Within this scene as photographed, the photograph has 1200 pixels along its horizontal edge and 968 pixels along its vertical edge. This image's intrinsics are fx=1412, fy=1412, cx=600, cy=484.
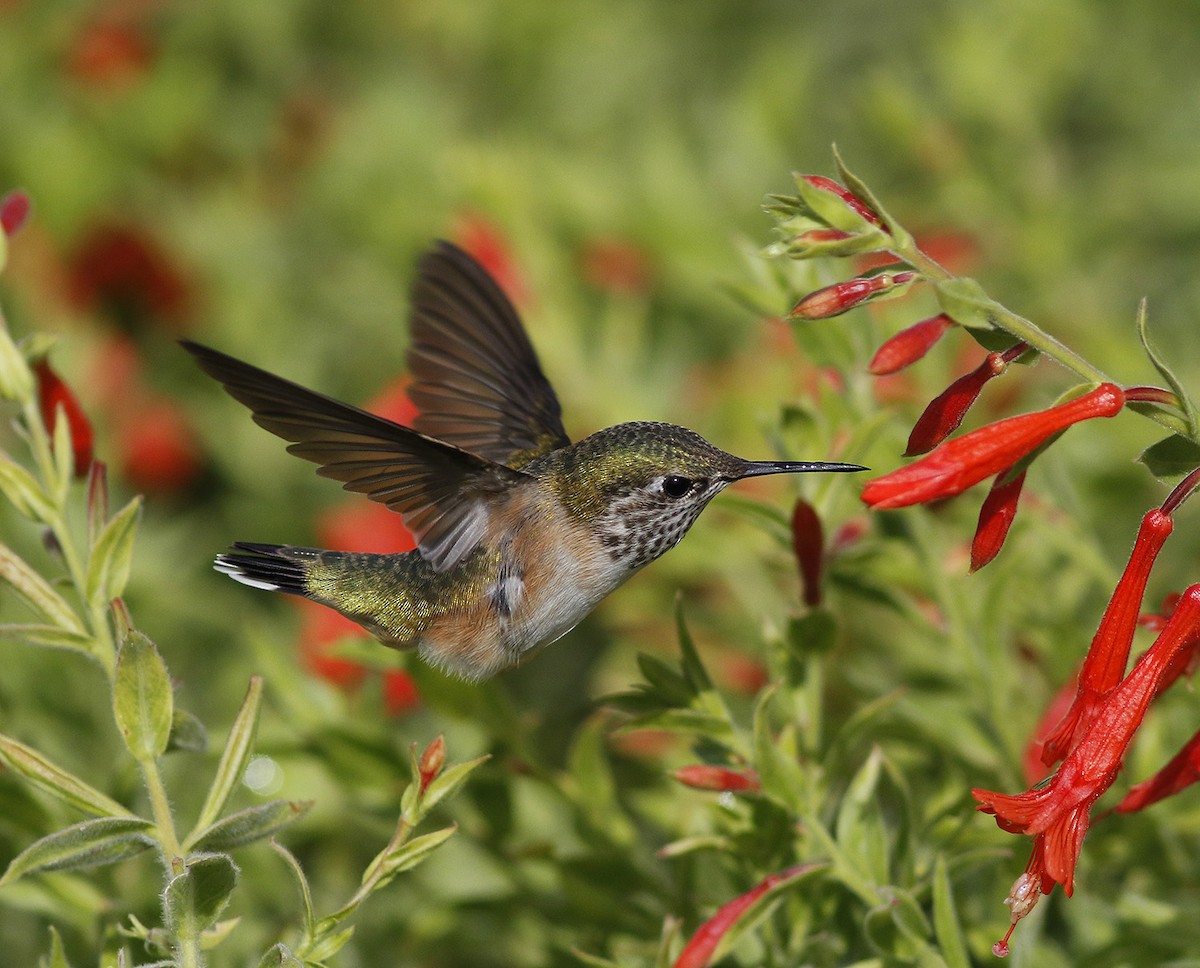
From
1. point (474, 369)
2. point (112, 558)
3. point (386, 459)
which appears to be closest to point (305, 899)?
point (112, 558)

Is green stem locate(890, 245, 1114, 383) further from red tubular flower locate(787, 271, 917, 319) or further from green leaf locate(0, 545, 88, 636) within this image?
green leaf locate(0, 545, 88, 636)

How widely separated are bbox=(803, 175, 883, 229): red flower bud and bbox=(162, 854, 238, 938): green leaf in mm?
814

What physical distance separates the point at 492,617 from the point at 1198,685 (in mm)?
891

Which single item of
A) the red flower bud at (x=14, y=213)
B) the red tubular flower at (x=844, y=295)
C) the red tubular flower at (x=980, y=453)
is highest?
the red tubular flower at (x=844, y=295)

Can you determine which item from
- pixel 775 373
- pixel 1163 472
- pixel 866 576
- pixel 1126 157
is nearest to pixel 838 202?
pixel 1163 472

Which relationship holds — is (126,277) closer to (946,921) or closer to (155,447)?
(155,447)

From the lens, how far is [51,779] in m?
1.33

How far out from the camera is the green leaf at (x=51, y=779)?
1314 millimetres

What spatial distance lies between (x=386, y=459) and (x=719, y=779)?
1.89 feet

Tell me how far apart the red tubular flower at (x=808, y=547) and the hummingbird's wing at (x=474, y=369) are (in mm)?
661

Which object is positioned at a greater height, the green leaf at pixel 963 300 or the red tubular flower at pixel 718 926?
the green leaf at pixel 963 300

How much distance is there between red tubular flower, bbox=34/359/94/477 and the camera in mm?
1630

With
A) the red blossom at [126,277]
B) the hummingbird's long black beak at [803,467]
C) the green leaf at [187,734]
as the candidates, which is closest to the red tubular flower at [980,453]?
the hummingbird's long black beak at [803,467]

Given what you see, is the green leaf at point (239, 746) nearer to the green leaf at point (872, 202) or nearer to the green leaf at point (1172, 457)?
the green leaf at point (872, 202)
